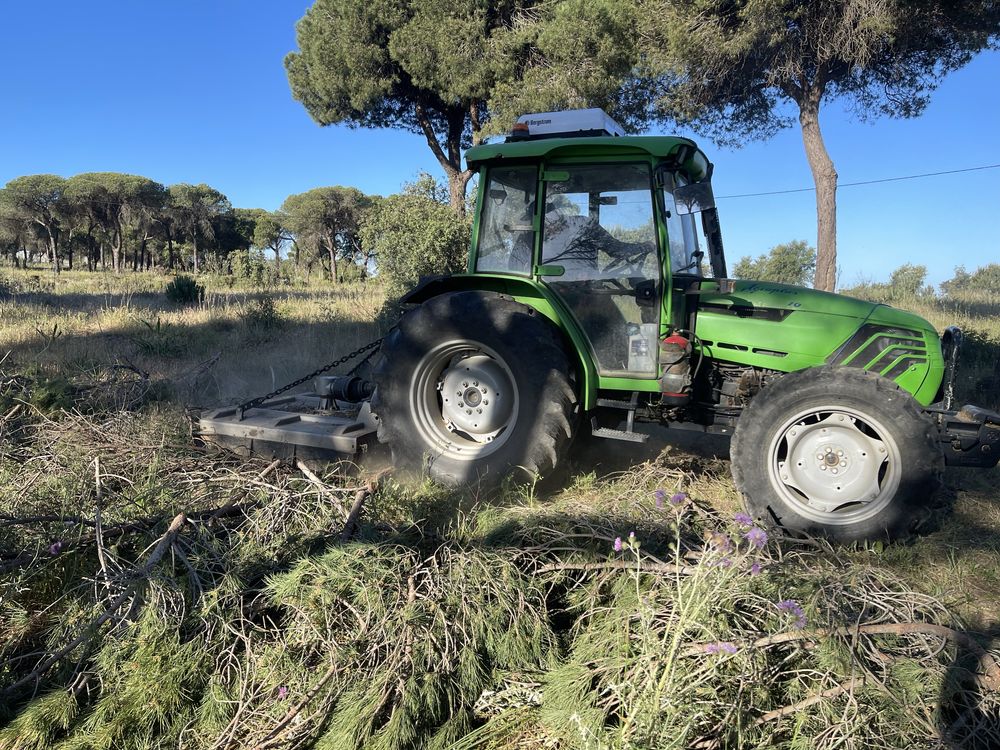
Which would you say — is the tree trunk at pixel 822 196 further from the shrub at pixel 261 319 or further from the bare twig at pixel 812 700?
the bare twig at pixel 812 700

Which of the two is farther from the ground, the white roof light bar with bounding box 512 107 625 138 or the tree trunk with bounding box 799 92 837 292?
the tree trunk with bounding box 799 92 837 292

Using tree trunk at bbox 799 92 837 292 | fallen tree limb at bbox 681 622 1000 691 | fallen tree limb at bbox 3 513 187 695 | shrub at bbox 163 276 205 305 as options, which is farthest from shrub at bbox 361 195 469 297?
fallen tree limb at bbox 681 622 1000 691

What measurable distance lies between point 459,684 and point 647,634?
28.1 inches

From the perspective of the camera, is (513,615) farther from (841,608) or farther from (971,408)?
(971,408)

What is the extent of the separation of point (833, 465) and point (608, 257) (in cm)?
175

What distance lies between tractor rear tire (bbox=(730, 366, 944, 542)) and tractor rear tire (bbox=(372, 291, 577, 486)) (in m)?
1.07

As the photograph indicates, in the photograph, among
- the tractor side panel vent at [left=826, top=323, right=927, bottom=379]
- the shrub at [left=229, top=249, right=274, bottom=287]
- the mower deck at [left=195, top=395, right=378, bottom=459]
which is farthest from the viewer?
the shrub at [left=229, top=249, right=274, bottom=287]

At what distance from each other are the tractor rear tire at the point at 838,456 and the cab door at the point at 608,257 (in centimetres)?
77

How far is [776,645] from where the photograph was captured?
207 centimetres

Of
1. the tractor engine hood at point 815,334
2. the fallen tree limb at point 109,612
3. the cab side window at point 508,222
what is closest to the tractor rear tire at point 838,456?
the tractor engine hood at point 815,334

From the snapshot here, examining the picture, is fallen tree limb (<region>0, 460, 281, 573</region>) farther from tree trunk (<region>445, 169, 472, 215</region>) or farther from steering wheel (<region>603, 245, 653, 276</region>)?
tree trunk (<region>445, 169, 472, 215</region>)

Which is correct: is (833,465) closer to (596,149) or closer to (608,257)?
(608,257)

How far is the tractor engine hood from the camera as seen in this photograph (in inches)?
136

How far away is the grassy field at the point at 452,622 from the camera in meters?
1.90
